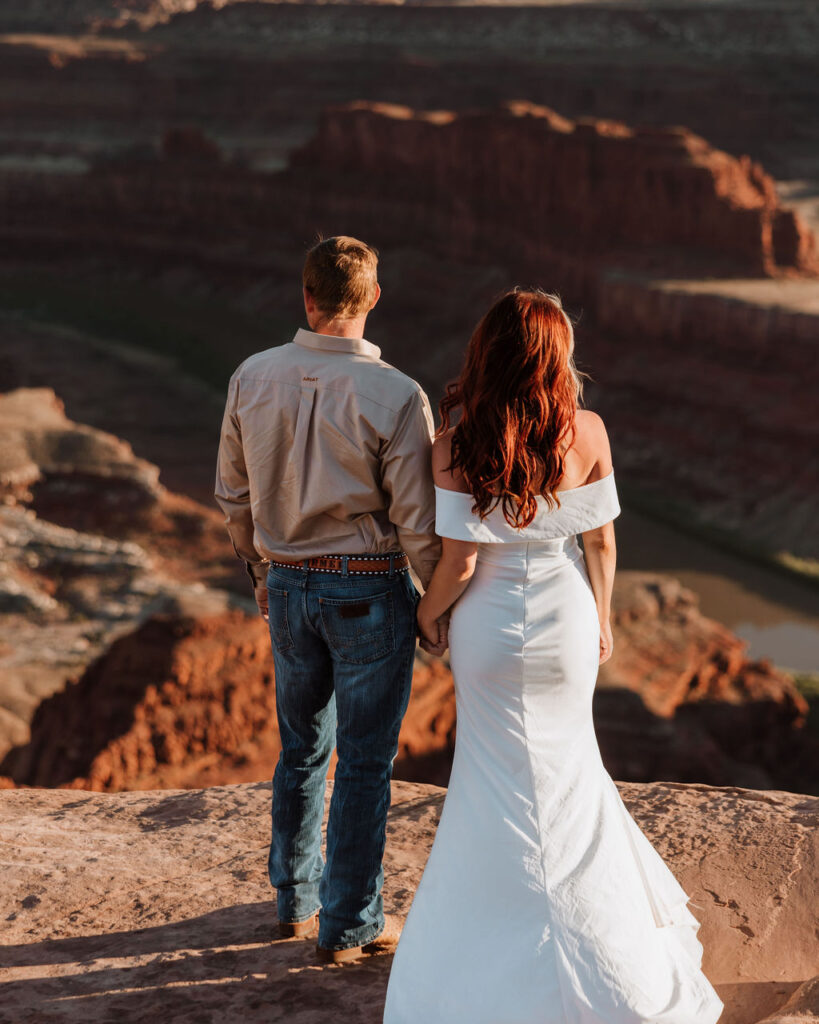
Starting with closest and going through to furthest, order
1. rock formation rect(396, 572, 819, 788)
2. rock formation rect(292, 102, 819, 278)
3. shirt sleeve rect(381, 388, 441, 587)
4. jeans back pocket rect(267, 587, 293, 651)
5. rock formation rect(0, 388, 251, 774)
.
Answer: shirt sleeve rect(381, 388, 441, 587) < jeans back pocket rect(267, 587, 293, 651) < rock formation rect(0, 388, 251, 774) < rock formation rect(396, 572, 819, 788) < rock formation rect(292, 102, 819, 278)

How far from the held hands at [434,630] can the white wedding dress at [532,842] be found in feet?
0.25

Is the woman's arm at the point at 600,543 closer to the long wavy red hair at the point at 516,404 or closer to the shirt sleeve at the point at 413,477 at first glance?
the long wavy red hair at the point at 516,404

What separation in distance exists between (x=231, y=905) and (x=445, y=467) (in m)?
2.04

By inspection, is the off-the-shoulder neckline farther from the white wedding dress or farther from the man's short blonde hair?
the man's short blonde hair

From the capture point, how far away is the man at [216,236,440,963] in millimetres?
3656

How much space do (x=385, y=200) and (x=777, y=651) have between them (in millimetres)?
24126

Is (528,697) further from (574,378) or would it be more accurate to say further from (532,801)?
(574,378)

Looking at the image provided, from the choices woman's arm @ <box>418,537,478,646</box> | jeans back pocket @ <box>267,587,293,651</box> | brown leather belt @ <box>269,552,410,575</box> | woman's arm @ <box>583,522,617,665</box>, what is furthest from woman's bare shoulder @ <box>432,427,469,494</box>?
jeans back pocket @ <box>267,587,293,651</box>

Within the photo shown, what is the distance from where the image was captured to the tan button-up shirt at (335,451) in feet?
11.9

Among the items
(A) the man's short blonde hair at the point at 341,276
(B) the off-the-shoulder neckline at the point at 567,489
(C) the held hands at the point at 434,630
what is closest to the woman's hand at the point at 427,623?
(C) the held hands at the point at 434,630

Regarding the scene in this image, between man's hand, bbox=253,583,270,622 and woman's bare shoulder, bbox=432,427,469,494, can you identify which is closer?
woman's bare shoulder, bbox=432,427,469,494

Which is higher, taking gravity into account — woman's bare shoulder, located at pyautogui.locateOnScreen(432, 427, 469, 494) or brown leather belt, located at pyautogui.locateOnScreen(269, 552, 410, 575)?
woman's bare shoulder, located at pyautogui.locateOnScreen(432, 427, 469, 494)

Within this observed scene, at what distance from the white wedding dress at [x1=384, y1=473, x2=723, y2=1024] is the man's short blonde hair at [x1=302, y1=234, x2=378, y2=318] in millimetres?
679

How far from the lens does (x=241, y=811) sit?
5.47 metres
